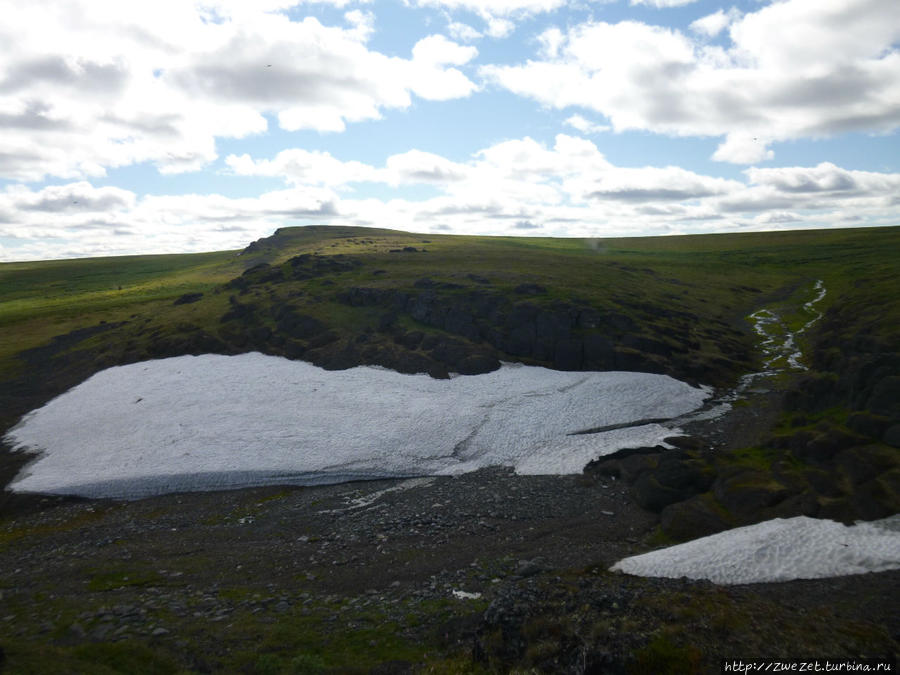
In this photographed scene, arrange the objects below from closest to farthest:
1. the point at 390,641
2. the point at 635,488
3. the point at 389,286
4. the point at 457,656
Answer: the point at 457,656, the point at 390,641, the point at 635,488, the point at 389,286

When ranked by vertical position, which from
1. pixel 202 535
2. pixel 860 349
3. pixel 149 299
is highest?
pixel 149 299

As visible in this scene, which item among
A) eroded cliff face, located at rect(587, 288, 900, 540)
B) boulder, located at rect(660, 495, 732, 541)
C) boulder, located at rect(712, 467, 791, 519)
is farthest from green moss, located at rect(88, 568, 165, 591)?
boulder, located at rect(712, 467, 791, 519)

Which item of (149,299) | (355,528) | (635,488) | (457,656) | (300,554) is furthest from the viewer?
(149,299)

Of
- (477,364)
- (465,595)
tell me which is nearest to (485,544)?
(465,595)

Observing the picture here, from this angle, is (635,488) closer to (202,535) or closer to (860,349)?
(202,535)

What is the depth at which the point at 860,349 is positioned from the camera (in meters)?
58.3

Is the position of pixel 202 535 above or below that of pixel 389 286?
below

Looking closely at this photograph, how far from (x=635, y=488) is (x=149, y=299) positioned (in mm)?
146189

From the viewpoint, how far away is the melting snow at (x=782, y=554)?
2367 centimetres

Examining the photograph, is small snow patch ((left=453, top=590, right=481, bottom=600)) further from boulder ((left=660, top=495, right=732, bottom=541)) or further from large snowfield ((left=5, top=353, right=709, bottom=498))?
large snowfield ((left=5, top=353, right=709, bottom=498))

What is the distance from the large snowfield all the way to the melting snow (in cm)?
1612

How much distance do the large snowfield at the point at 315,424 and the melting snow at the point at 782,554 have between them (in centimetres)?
1612

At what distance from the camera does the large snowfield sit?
4422 cm

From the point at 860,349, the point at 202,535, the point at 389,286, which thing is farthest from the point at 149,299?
the point at 860,349
